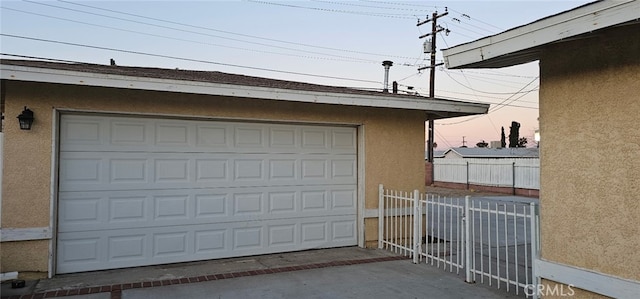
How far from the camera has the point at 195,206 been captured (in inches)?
267

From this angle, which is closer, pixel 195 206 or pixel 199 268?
pixel 199 268

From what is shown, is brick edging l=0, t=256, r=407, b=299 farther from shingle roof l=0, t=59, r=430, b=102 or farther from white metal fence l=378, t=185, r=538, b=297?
shingle roof l=0, t=59, r=430, b=102

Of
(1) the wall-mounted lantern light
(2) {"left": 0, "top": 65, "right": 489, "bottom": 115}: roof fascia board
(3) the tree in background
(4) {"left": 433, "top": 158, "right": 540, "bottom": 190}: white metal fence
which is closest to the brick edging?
(1) the wall-mounted lantern light

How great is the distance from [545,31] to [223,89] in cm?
402

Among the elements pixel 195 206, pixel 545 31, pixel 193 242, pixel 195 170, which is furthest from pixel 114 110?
pixel 545 31

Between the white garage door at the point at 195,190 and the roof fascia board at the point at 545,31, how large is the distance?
3.58 metres

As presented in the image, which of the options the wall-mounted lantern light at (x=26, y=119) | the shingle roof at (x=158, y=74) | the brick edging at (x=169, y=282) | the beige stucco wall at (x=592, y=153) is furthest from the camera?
the shingle roof at (x=158, y=74)

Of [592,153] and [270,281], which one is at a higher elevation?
[592,153]

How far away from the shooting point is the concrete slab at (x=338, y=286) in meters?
5.14

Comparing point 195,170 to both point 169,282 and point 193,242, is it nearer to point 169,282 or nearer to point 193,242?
point 193,242

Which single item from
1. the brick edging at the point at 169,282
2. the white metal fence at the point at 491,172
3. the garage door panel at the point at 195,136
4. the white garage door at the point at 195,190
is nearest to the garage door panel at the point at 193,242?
the white garage door at the point at 195,190

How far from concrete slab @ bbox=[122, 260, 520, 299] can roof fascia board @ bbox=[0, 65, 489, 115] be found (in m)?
2.51

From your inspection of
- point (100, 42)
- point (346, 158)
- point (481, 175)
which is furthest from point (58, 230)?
point (481, 175)

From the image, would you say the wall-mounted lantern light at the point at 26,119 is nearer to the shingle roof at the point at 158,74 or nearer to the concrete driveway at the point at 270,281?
the shingle roof at the point at 158,74
